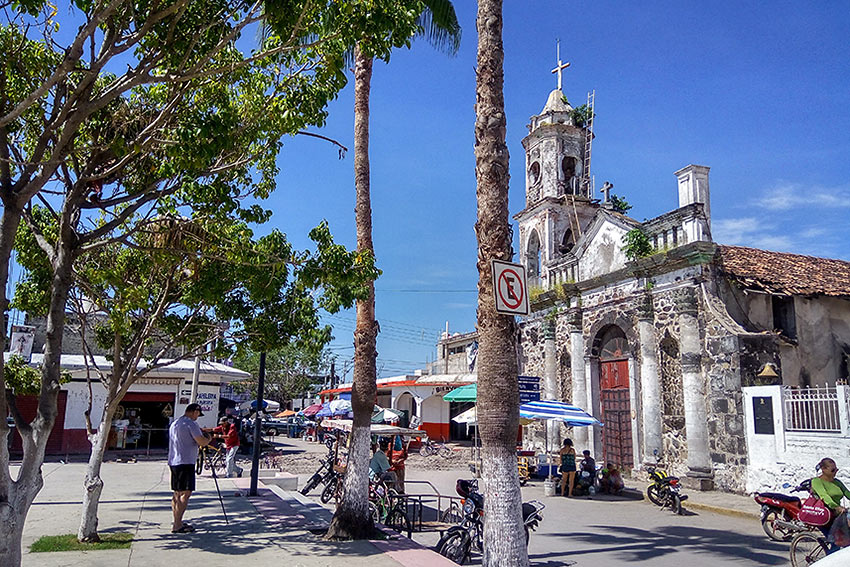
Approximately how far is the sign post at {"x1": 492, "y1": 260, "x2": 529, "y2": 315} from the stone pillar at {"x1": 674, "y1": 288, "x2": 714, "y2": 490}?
40.5ft

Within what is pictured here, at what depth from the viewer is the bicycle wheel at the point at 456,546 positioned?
9047mm

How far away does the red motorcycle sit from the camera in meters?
10.9

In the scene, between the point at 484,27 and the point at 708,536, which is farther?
the point at 708,536

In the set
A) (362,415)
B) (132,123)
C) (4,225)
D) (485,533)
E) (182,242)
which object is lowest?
(485,533)

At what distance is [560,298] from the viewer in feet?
76.7

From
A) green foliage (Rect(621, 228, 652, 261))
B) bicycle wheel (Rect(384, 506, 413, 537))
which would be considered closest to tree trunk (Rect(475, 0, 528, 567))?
bicycle wheel (Rect(384, 506, 413, 537))

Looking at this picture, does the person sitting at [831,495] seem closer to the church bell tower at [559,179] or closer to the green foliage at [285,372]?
the church bell tower at [559,179]

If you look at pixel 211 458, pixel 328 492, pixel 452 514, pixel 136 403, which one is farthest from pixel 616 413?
pixel 136 403

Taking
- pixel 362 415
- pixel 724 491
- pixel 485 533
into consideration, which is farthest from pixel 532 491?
pixel 485 533

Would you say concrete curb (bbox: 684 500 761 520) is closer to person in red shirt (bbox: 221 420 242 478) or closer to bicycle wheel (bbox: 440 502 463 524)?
bicycle wheel (bbox: 440 502 463 524)

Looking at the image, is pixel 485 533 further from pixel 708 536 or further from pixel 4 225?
pixel 708 536

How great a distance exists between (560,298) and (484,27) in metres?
16.8

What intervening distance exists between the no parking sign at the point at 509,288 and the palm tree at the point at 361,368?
12.5 feet

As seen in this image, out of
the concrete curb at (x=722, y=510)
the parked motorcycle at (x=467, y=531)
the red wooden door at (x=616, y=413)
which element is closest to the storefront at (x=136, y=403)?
the red wooden door at (x=616, y=413)
